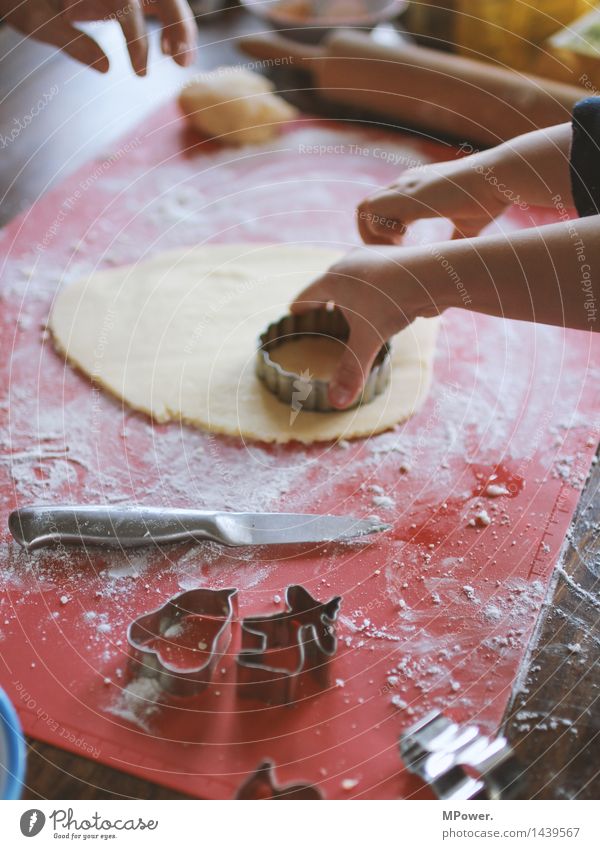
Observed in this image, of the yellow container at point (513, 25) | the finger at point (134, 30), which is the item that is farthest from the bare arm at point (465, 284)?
the yellow container at point (513, 25)

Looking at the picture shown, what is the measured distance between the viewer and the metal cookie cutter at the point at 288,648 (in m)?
0.62

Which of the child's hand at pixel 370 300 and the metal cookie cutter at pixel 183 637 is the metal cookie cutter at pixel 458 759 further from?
the child's hand at pixel 370 300

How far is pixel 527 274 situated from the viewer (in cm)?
73

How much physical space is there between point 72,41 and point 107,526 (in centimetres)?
65

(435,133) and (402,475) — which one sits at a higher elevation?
(435,133)

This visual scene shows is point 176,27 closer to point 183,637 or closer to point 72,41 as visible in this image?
point 72,41

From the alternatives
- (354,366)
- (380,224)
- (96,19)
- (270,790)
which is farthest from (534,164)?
(270,790)

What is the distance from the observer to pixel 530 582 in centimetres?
72

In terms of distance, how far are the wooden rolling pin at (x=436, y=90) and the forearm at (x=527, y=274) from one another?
541mm

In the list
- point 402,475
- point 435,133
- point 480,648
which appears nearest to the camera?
point 480,648
